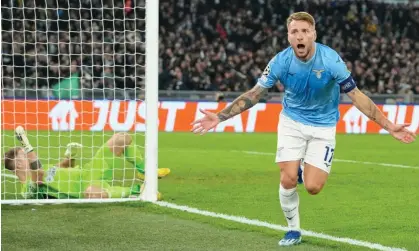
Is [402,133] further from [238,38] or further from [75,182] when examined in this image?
[238,38]

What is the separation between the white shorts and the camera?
24.3ft

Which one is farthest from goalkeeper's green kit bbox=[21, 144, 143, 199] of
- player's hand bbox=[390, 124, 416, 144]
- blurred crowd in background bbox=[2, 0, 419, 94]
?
blurred crowd in background bbox=[2, 0, 419, 94]

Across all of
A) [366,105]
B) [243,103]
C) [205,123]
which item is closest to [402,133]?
[366,105]

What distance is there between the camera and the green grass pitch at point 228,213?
7.41m

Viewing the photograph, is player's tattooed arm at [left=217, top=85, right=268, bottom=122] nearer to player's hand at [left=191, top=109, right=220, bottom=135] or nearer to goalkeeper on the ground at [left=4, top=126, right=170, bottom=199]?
player's hand at [left=191, top=109, right=220, bottom=135]

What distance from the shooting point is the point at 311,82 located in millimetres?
7234

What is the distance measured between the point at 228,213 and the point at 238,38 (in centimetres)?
2544

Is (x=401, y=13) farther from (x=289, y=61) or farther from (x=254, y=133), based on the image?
(x=289, y=61)

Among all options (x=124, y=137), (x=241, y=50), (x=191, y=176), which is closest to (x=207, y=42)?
(x=241, y=50)

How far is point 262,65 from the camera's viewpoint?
32.6 m

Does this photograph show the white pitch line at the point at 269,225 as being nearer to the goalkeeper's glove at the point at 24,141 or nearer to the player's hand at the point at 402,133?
the player's hand at the point at 402,133

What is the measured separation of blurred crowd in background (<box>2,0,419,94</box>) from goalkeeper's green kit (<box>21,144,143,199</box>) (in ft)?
55.3

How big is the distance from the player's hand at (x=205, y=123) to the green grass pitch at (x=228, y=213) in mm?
952

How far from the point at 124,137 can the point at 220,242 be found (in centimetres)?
358
